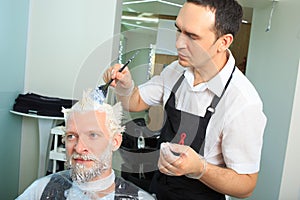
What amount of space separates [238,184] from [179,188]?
24 cm

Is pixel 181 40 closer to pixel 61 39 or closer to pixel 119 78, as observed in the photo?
pixel 119 78

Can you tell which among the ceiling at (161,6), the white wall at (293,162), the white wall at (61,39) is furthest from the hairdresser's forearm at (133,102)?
the ceiling at (161,6)

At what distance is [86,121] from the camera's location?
927mm

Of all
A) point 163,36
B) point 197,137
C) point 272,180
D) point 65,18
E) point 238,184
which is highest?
point 65,18

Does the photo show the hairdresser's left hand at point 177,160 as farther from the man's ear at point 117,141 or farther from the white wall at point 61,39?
the white wall at point 61,39

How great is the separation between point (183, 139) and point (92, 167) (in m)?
0.30

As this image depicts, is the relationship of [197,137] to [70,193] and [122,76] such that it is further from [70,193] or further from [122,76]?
[70,193]

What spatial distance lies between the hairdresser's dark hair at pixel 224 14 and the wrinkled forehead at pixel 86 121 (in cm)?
41

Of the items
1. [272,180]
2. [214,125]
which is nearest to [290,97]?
[272,180]

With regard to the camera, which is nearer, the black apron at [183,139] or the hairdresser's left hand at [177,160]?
the hairdresser's left hand at [177,160]

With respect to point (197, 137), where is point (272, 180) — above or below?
below

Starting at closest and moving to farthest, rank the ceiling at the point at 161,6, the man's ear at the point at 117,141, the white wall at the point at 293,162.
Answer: the man's ear at the point at 117,141 < the white wall at the point at 293,162 < the ceiling at the point at 161,6

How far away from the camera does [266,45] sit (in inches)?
93.3

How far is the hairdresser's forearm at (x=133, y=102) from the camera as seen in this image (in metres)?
1.09
